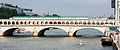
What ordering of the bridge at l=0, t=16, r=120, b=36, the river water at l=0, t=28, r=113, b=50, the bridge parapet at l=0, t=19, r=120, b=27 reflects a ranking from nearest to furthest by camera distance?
1. the river water at l=0, t=28, r=113, b=50
2. the bridge at l=0, t=16, r=120, b=36
3. the bridge parapet at l=0, t=19, r=120, b=27

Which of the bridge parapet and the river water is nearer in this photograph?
the river water

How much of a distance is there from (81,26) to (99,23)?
927 centimetres

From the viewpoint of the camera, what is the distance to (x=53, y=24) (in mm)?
99000

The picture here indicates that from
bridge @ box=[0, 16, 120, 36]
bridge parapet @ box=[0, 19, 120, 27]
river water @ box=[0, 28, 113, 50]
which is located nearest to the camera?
river water @ box=[0, 28, 113, 50]

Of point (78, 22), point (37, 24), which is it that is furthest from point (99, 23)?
point (37, 24)

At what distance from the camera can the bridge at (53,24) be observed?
317ft

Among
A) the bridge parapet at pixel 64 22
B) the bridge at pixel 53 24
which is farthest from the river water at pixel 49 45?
the bridge parapet at pixel 64 22

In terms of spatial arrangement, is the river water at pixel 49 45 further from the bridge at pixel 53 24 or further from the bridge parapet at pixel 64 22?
the bridge parapet at pixel 64 22

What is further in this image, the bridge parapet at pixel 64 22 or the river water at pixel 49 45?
the bridge parapet at pixel 64 22

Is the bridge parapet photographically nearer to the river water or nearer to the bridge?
the bridge

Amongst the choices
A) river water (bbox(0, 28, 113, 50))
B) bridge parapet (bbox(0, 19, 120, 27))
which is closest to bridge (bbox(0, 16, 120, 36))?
bridge parapet (bbox(0, 19, 120, 27))

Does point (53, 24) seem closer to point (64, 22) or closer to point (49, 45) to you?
point (64, 22)

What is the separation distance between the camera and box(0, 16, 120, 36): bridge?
3802 inches

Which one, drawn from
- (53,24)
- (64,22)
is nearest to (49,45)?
(53,24)
